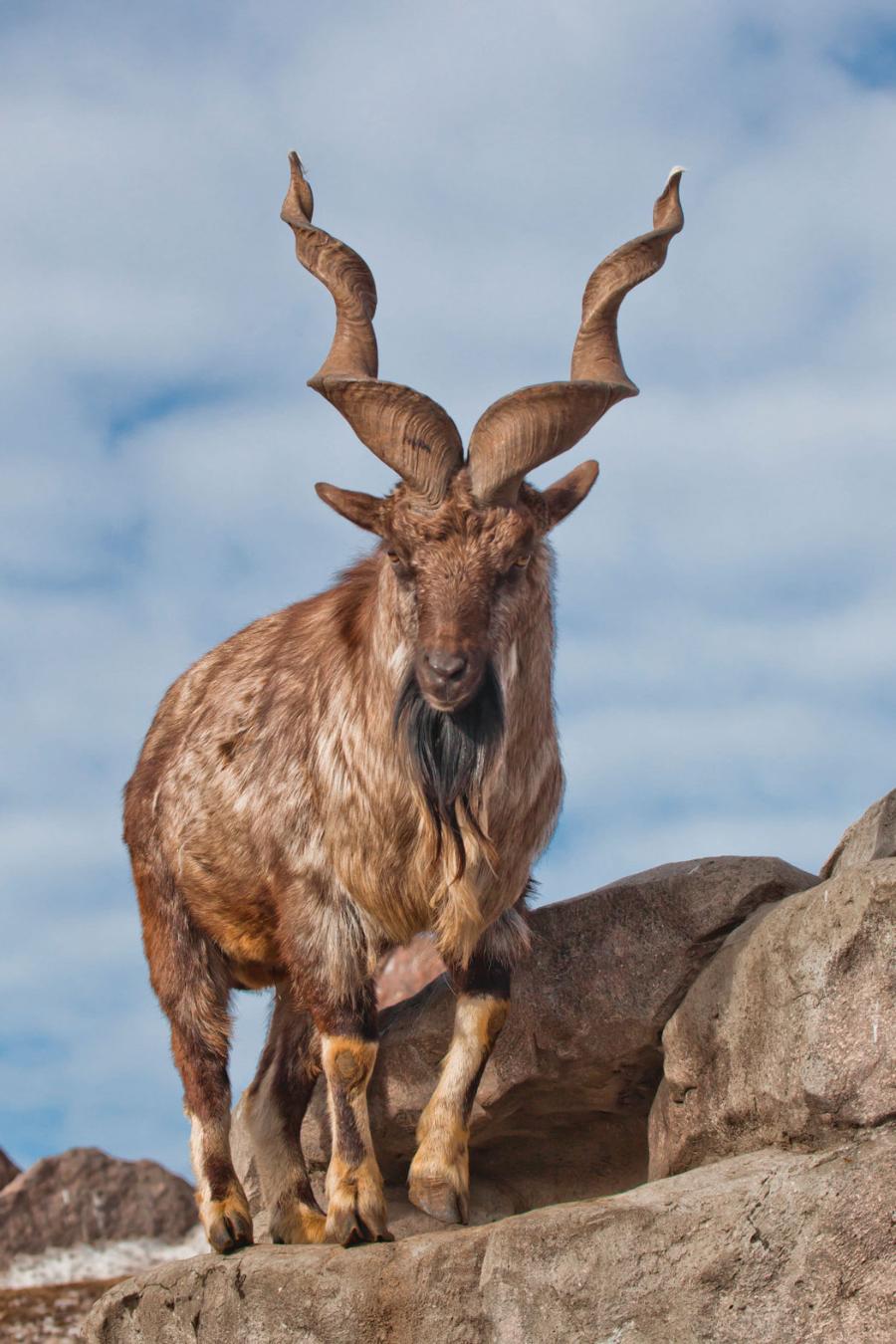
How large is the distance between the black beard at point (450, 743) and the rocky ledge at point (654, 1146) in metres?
1.35

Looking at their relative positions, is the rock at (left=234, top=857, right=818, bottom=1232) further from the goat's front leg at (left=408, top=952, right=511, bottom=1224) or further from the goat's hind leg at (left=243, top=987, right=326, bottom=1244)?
the goat's front leg at (left=408, top=952, right=511, bottom=1224)

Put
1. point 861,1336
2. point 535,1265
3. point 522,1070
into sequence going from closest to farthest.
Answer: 1. point 861,1336
2. point 535,1265
3. point 522,1070

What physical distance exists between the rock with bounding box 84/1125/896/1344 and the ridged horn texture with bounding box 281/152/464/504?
3026 millimetres

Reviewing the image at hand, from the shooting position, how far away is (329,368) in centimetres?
856

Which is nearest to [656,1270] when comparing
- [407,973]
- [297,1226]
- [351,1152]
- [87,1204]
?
[351,1152]

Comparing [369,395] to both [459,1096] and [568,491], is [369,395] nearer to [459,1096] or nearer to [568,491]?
[568,491]

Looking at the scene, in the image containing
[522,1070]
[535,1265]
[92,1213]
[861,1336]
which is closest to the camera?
[861,1336]

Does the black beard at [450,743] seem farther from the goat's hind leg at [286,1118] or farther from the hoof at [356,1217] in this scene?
the goat's hind leg at [286,1118]

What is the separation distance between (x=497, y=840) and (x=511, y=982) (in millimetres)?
1126

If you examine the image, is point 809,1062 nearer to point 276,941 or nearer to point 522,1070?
point 522,1070

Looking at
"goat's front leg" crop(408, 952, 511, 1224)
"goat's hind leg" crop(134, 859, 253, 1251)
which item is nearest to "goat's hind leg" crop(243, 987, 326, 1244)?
"goat's hind leg" crop(134, 859, 253, 1251)

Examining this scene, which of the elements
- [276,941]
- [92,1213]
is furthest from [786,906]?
[92,1213]

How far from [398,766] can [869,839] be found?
2.10m

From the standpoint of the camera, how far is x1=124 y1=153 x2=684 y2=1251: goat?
26.1 ft
